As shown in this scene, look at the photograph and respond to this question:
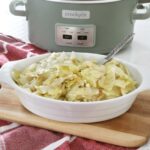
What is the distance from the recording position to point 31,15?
928 mm

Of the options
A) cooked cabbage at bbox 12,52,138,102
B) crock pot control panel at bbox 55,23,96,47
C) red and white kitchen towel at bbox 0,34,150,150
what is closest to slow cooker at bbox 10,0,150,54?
crock pot control panel at bbox 55,23,96,47

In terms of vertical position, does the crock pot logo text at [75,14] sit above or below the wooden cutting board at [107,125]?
above

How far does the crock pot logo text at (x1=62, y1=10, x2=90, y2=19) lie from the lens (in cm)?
86

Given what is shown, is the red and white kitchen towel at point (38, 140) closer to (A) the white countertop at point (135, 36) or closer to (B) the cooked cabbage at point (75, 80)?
(B) the cooked cabbage at point (75, 80)

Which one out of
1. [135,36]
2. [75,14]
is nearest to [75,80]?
[75,14]

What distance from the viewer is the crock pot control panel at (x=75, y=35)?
0.88 metres

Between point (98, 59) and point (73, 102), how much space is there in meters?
0.16

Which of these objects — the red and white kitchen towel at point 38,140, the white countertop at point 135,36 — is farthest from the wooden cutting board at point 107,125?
the white countertop at point 135,36

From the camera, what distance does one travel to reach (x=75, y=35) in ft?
2.90

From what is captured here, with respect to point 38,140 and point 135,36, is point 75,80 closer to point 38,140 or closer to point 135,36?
point 38,140

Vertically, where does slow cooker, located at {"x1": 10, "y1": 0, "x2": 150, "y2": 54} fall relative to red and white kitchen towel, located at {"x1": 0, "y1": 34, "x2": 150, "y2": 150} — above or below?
above

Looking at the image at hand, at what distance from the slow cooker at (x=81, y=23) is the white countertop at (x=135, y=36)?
0.23ft

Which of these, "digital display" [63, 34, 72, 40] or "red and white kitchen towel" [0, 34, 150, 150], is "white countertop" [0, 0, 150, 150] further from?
"red and white kitchen towel" [0, 34, 150, 150]

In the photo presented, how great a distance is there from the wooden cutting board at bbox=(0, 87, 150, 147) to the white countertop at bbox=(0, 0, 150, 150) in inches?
7.7
